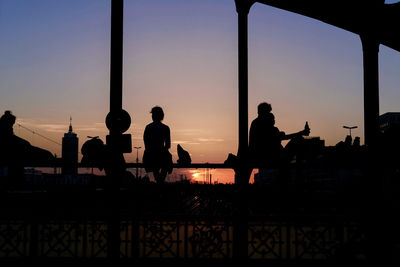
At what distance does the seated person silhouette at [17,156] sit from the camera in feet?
26.6

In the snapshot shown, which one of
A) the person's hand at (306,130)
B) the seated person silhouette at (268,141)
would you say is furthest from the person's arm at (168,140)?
the person's hand at (306,130)

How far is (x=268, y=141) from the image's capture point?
856 cm

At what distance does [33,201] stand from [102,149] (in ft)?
7.99

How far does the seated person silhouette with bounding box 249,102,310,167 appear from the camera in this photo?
814 cm

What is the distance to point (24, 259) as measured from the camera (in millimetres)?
7734

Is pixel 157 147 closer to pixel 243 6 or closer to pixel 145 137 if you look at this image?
pixel 145 137

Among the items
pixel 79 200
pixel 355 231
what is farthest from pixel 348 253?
pixel 79 200

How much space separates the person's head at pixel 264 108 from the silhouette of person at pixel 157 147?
1594 mm

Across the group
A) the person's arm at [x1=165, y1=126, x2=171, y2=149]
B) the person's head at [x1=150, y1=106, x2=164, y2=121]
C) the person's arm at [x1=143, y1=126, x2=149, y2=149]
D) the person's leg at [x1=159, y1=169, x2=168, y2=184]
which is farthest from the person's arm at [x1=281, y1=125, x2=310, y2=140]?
the person's arm at [x1=143, y1=126, x2=149, y2=149]

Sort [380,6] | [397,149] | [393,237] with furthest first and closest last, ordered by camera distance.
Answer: [380,6]
[397,149]
[393,237]

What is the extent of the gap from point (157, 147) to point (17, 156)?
2213mm

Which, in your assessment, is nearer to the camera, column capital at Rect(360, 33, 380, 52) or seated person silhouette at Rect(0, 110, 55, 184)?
seated person silhouette at Rect(0, 110, 55, 184)

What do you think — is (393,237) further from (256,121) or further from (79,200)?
(79,200)

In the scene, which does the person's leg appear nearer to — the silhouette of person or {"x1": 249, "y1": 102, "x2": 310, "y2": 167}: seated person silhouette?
the silhouette of person
